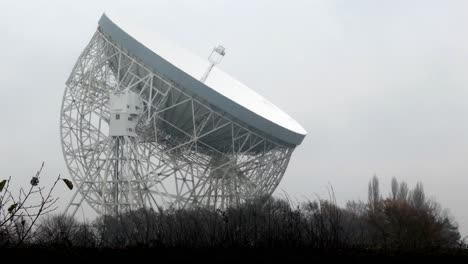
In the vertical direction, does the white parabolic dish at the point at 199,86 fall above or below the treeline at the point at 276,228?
above

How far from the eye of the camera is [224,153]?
1102 inches

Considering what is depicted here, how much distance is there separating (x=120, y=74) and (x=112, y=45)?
5.33 feet

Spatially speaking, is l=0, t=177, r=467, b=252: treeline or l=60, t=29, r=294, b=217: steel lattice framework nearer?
l=0, t=177, r=467, b=252: treeline

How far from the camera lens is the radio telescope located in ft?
81.5

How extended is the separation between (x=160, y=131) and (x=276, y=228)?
17.7 metres

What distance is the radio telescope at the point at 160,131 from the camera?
977 inches

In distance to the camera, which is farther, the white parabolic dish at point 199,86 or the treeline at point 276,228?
the white parabolic dish at point 199,86

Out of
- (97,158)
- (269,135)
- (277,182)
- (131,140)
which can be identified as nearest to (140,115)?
(131,140)

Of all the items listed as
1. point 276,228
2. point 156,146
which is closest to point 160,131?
point 156,146

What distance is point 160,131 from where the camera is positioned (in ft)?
92.7

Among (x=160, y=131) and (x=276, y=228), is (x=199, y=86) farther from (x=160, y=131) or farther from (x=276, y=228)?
(x=276, y=228)

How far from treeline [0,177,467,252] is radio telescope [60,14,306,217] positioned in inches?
80.4

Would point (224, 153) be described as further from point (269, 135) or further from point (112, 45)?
point (112, 45)

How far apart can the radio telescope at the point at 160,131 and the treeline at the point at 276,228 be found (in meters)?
2.04
